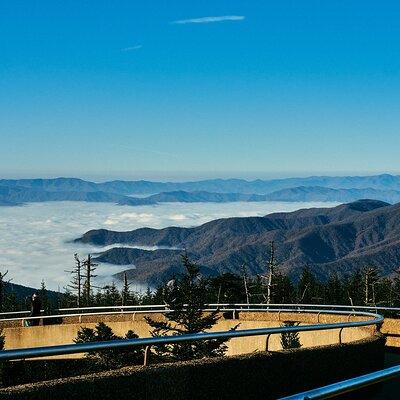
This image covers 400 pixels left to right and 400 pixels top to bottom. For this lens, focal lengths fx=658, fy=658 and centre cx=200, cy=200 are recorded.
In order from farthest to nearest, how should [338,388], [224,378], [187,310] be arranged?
[187,310], [224,378], [338,388]

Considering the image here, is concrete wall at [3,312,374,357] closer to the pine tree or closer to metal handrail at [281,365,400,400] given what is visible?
the pine tree

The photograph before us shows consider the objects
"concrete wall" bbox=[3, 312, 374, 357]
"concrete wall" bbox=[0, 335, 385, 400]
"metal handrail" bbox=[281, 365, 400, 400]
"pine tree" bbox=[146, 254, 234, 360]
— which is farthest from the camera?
"concrete wall" bbox=[3, 312, 374, 357]

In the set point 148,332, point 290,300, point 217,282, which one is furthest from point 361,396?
point 290,300

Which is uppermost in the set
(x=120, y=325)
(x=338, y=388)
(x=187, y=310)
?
(x=338, y=388)

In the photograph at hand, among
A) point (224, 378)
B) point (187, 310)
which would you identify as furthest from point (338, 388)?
point (187, 310)

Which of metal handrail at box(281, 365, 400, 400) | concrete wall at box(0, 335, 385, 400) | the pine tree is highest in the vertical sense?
metal handrail at box(281, 365, 400, 400)

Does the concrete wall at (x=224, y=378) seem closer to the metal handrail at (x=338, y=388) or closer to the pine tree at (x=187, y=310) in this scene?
the metal handrail at (x=338, y=388)

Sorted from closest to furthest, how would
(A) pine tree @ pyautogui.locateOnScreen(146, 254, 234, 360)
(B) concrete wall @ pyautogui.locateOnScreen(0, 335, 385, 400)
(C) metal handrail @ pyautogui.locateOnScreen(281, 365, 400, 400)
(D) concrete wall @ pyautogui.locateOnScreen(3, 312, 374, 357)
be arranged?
(C) metal handrail @ pyautogui.locateOnScreen(281, 365, 400, 400) < (B) concrete wall @ pyautogui.locateOnScreen(0, 335, 385, 400) < (A) pine tree @ pyautogui.locateOnScreen(146, 254, 234, 360) < (D) concrete wall @ pyautogui.locateOnScreen(3, 312, 374, 357)

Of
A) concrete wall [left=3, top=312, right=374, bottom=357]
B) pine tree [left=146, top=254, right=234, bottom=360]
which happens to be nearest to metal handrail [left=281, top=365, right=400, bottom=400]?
pine tree [left=146, top=254, right=234, bottom=360]

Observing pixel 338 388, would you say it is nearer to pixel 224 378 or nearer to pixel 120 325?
pixel 224 378

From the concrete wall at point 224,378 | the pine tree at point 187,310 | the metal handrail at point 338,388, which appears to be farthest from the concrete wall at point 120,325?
the metal handrail at point 338,388

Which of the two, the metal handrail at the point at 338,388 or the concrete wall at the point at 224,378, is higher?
the metal handrail at the point at 338,388

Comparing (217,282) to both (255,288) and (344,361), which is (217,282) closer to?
(255,288)
